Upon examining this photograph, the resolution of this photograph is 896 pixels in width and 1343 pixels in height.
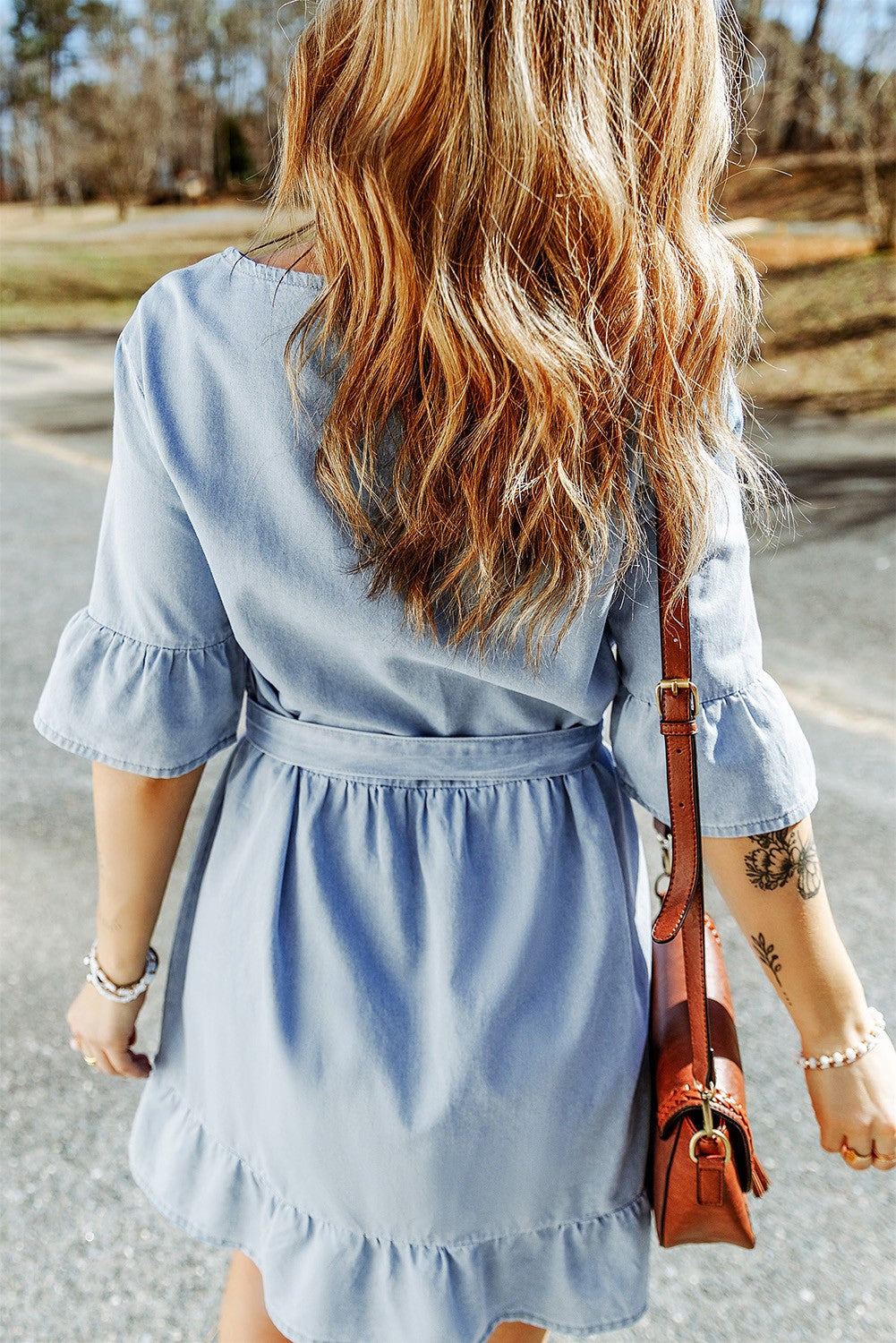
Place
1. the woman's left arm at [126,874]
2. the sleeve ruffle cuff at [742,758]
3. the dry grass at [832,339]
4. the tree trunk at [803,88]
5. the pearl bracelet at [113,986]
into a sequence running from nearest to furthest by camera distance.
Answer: the sleeve ruffle cuff at [742,758], the woman's left arm at [126,874], the pearl bracelet at [113,986], the dry grass at [832,339], the tree trunk at [803,88]

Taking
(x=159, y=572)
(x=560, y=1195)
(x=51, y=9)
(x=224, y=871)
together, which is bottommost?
(x=560, y=1195)

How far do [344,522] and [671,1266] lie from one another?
5.06 feet

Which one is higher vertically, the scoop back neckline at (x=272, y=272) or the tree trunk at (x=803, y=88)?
the tree trunk at (x=803, y=88)

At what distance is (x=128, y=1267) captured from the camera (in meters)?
1.83

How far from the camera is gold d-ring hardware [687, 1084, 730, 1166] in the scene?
1.05 metres

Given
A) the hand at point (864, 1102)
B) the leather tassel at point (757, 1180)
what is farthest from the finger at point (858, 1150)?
the leather tassel at point (757, 1180)

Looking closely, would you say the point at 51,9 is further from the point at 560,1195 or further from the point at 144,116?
the point at 560,1195

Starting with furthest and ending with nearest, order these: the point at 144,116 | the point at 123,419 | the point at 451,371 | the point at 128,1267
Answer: the point at 144,116 < the point at 128,1267 < the point at 123,419 < the point at 451,371

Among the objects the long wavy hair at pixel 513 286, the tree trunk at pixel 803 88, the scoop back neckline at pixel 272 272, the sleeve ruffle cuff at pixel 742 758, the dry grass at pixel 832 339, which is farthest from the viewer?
the tree trunk at pixel 803 88

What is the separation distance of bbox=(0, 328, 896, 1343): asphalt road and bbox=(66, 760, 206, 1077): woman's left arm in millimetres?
783

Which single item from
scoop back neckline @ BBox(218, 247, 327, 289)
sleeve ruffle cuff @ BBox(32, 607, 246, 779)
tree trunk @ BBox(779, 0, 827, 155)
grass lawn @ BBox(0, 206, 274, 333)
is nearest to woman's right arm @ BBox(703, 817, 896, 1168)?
sleeve ruffle cuff @ BBox(32, 607, 246, 779)

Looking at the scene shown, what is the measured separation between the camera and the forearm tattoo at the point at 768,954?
1.10 metres

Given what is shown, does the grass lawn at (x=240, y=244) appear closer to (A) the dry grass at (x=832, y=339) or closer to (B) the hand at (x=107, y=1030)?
(A) the dry grass at (x=832, y=339)

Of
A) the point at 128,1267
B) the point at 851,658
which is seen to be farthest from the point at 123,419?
the point at 851,658
